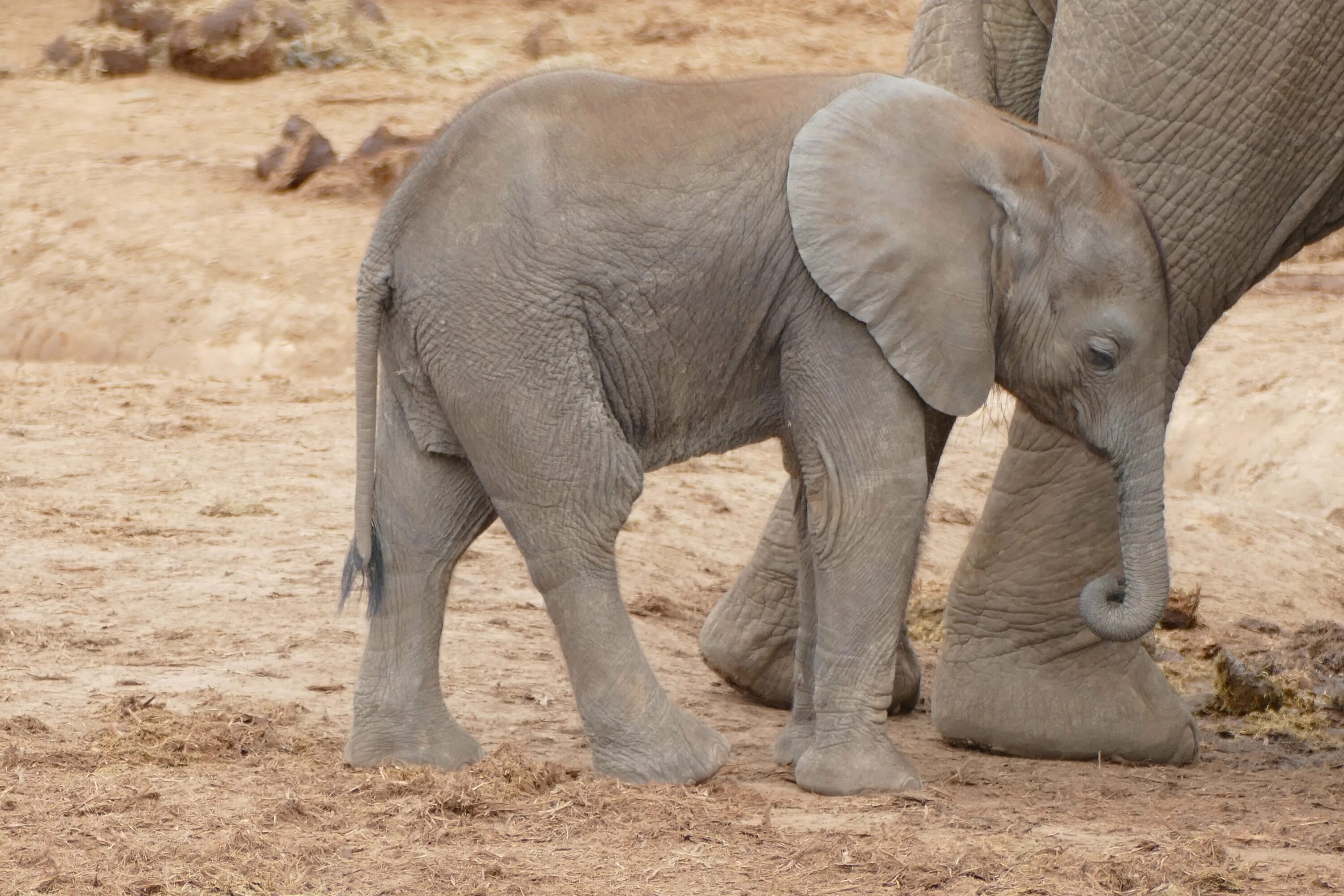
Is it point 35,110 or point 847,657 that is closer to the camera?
point 847,657

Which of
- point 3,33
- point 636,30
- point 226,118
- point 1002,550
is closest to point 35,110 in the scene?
point 226,118

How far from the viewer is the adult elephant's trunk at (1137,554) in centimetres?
406

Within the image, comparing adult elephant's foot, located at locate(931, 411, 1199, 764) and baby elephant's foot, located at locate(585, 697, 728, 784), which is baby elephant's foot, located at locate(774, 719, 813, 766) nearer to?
baby elephant's foot, located at locate(585, 697, 728, 784)

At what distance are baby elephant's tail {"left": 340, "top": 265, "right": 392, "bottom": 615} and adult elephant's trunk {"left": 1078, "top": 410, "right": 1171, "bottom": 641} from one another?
1542mm

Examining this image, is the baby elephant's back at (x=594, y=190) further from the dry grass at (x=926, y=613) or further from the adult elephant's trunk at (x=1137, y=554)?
the dry grass at (x=926, y=613)

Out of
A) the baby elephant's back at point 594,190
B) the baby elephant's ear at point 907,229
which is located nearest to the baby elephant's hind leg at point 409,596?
the baby elephant's back at point 594,190

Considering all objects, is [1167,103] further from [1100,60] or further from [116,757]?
[116,757]

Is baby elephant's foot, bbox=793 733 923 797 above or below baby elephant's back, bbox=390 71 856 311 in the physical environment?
below

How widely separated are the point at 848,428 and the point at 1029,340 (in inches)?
18.1

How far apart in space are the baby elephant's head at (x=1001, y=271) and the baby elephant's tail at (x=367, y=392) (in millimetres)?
863

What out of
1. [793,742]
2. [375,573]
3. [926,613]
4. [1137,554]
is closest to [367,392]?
[375,573]

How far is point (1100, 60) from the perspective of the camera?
14.5 ft

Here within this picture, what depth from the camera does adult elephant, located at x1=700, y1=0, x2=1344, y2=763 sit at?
172 inches

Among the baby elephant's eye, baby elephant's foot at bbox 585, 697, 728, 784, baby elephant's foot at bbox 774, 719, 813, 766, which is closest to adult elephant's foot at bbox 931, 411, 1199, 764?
baby elephant's foot at bbox 774, 719, 813, 766
